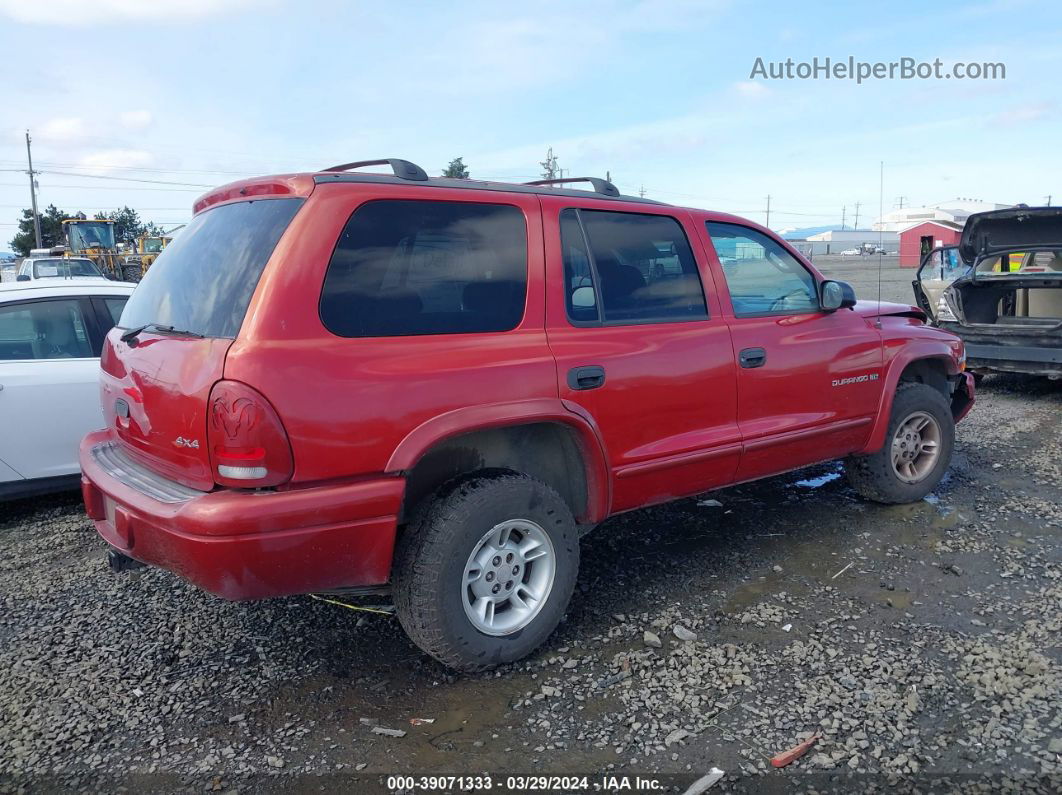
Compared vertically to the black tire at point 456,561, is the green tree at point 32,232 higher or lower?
higher

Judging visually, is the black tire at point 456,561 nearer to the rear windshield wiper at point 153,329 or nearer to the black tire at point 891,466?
the rear windshield wiper at point 153,329

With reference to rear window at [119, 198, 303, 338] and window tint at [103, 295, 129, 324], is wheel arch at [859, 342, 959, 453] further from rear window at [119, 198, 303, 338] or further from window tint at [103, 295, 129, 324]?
window tint at [103, 295, 129, 324]

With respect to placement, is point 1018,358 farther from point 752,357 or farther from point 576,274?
point 576,274

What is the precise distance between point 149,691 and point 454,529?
1.34 metres

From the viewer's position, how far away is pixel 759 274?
167 inches

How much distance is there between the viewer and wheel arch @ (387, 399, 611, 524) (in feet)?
9.44

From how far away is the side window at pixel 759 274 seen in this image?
13.3 ft

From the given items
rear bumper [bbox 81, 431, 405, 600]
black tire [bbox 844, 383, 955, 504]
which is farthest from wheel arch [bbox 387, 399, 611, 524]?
black tire [bbox 844, 383, 955, 504]

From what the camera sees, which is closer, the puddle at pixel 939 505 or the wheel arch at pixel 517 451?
the wheel arch at pixel 517 451

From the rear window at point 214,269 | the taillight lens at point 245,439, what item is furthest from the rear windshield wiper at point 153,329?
the taillight lens at point 245,439

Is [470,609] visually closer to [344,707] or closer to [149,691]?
[344,707]

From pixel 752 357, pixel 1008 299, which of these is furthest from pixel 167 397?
pixel 1008 299

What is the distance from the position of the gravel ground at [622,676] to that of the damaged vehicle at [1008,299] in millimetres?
3994

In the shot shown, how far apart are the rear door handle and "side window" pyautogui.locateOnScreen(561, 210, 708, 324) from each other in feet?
0.75
